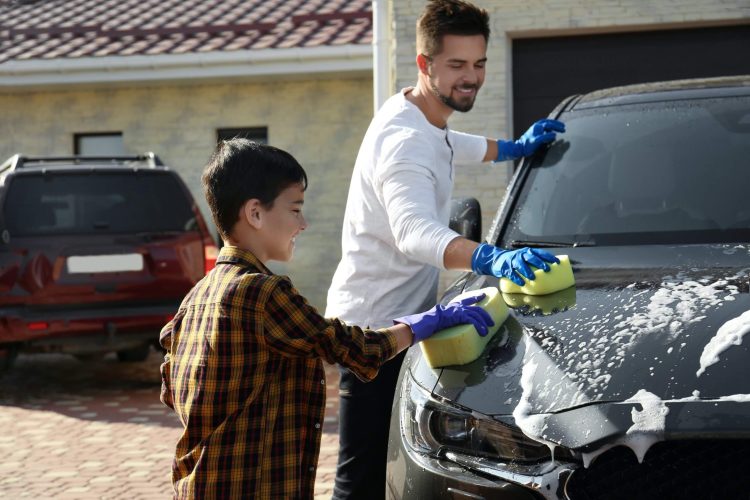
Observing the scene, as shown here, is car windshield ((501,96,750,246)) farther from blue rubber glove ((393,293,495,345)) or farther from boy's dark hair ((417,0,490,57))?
blue rubber glove ((393,293,495,345))

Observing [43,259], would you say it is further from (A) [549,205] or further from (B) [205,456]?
(B) [205,456]

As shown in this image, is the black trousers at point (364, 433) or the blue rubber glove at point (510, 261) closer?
the blue rubber glove at point (510, 261)

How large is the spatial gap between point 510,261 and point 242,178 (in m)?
0.94

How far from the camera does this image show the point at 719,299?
2.99 metres

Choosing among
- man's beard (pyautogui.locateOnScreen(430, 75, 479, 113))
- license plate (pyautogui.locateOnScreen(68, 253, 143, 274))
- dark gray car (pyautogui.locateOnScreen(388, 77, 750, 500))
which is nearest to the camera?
dark gray car (pyautogui.locateOnScreen(388, 77, 750, 500))

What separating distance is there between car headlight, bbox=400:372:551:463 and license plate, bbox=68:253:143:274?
6190mm

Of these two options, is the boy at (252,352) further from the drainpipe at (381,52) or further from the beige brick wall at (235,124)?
the beige brick wall at (235,124)

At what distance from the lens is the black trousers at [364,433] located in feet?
11.6

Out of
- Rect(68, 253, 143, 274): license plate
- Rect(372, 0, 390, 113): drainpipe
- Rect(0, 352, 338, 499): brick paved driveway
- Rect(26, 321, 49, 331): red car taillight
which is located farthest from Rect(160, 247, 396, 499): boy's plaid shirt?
Rect(372, 0, 390, 113): drainpipe

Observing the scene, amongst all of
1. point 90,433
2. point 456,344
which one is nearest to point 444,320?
point 456,344

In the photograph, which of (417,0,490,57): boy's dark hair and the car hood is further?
(417,0,490,57): boy's dark hair

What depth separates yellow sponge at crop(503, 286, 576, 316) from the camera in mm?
3168

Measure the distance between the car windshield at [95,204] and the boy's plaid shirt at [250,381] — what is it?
6.53m

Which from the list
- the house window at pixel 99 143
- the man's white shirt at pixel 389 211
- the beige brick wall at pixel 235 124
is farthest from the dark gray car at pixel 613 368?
the house window at pixel 99 143
